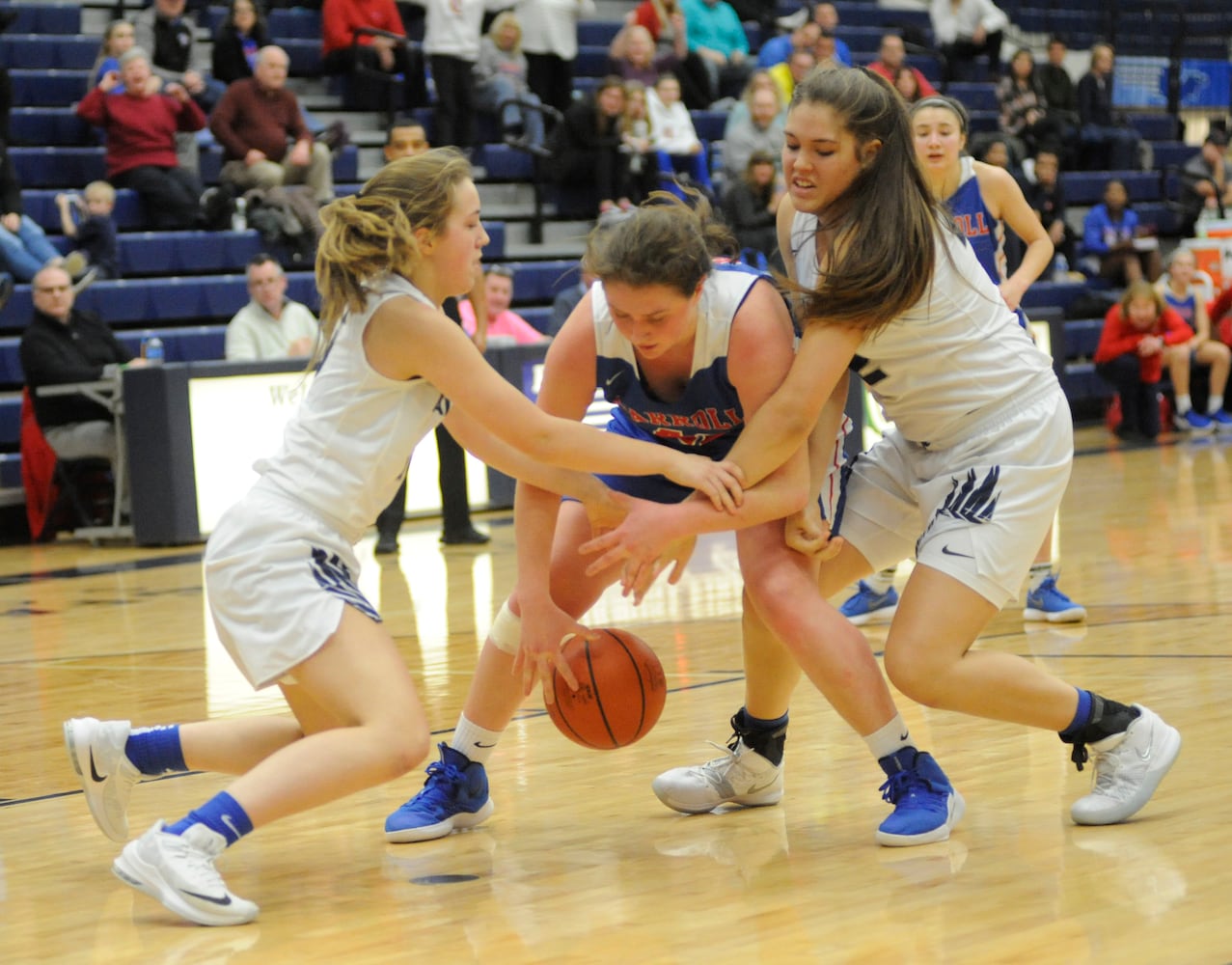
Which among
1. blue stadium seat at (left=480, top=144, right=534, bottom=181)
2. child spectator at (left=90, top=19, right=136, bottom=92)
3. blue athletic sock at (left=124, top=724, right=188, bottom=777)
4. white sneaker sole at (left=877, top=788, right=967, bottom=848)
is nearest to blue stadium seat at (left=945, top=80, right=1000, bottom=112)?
blue stadium seat at (left=480, top=144, right=534, bottom=181)

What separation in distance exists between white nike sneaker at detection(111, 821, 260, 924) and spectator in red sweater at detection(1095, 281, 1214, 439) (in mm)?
11469

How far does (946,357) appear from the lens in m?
3.29

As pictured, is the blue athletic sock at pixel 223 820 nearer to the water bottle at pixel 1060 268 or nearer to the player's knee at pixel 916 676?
the player's knee at pixel 916 676

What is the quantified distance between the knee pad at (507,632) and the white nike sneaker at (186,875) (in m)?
0.78

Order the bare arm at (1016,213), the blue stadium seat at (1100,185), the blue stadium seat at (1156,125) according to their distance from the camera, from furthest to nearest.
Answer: the blue stadium seat at (1156,125)
the blue stadium seat at (1100,185)
the bare arm at (1016,213)

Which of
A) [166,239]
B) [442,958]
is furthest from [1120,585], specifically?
[166,239]

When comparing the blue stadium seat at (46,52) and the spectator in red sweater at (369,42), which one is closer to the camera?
the blue stadium seat at (46,52)

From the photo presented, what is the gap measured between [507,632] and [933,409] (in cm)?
94

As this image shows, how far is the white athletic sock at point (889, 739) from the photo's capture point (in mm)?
3207

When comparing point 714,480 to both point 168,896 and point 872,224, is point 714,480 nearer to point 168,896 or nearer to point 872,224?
point 872,224

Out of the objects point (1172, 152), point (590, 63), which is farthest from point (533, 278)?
point (1172, 152)

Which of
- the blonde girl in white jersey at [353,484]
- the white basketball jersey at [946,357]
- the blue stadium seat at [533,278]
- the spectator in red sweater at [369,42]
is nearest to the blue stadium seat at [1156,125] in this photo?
the blue stadium seat at [533,278]

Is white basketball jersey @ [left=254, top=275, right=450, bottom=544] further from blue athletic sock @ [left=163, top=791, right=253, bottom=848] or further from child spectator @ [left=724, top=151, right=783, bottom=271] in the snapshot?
child spectator @ [left=724, top=151, right=783, bottom=271]

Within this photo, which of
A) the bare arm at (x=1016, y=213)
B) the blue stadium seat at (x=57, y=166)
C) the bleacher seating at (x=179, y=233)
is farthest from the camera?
the blue stadium seat at (x=57, y=166)
